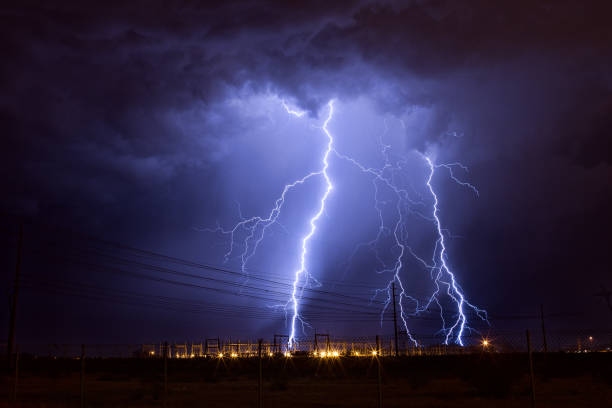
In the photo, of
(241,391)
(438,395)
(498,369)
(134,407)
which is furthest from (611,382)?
(134,407)

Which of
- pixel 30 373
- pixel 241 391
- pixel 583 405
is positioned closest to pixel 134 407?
pixel 241 391

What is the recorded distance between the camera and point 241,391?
80.7 ft

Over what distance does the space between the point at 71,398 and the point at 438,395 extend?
14451 mm

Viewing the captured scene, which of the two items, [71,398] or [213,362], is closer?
[71,398]

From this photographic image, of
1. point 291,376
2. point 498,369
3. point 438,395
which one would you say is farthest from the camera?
point 291,376

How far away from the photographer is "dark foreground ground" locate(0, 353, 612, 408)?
62.5 ft

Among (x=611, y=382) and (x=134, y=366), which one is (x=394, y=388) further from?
(x=134, y=366)

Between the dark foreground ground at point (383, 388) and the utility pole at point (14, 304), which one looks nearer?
the dark foreground ground at point (383, 388)

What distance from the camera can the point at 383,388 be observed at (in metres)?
25.5

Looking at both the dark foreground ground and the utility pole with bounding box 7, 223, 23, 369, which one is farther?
the utility pole with bounding box 7, 223, 23, 369

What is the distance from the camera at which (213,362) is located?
46875mm

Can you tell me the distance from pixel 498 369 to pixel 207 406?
12.3m

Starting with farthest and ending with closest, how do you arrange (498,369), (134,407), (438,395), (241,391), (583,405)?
(241,391)
(498,369)
(438,395)
(134,407)
(583,405)

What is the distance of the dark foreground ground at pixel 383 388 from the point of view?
62.5ft
